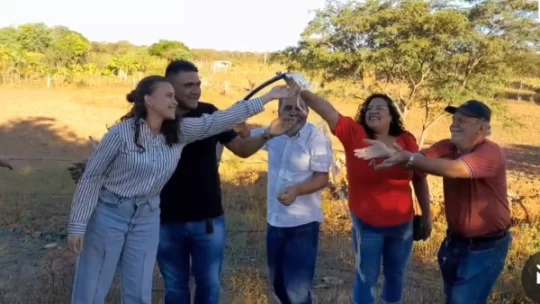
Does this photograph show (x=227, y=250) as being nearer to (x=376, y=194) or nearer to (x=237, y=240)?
(x=237, y=240)

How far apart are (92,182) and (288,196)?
1.03 metres

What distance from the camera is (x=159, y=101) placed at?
119 inches

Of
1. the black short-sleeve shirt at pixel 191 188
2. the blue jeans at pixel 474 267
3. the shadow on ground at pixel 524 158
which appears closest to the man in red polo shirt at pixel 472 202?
the blue jeans at pixel 474 267

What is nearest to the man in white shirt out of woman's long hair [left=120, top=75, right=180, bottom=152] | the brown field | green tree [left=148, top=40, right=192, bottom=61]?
woman's long hair [left=120, top=75, right=180, bottom=152]

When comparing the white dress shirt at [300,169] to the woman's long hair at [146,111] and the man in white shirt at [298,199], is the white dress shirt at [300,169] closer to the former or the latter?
the man in white shirt at [298,199]

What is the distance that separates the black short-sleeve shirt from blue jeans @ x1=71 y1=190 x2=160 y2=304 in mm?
233

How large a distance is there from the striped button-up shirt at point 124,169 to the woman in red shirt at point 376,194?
96 cm

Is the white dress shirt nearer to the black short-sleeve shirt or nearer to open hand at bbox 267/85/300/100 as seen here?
open hand at bbox 267/85/300/100

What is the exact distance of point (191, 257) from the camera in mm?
3512

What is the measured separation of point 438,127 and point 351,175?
62.2 feet

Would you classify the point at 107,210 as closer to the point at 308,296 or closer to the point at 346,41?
the point at 308,296

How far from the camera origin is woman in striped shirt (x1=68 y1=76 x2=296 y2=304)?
2.94 metres

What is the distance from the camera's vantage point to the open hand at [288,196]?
3.46 m

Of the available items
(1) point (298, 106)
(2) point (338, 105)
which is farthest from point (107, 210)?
(2) point (338, 105)
